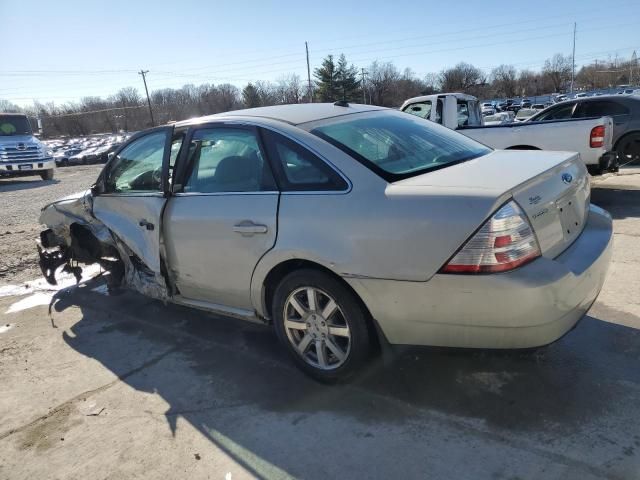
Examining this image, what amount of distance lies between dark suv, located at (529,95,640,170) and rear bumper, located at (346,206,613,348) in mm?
8803

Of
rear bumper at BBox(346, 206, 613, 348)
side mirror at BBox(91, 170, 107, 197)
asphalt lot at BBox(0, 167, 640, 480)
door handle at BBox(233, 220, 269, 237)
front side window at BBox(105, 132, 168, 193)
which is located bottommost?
asphalt lot at BBox(0, 167, 640, 480)

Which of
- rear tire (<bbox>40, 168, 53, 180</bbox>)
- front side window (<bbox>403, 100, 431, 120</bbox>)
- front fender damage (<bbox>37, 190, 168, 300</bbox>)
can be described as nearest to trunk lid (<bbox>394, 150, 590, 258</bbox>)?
front fender damage (<bbox>37, 190, 168, 300</bbox>)

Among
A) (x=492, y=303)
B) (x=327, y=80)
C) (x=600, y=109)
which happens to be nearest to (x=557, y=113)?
(x=600, y=109)

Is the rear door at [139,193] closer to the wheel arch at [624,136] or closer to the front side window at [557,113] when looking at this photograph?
the front side window at [557,113]

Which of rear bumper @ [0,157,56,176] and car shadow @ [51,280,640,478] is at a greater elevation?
rear bumper @ [0,157,56,176]

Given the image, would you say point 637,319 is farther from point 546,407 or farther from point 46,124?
point 46,124

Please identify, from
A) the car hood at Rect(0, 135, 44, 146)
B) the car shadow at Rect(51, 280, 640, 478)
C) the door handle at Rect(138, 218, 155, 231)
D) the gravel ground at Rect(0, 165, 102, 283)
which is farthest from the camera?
the car hood at Rect(0, 135, 44, 146)

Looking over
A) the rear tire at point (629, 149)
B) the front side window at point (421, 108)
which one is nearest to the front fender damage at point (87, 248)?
the front side window at point (421, 108)

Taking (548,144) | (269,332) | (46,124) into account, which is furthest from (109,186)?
(46,124)

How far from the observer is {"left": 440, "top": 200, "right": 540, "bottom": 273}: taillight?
2289mm

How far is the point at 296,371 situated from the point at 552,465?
1606 millimetres

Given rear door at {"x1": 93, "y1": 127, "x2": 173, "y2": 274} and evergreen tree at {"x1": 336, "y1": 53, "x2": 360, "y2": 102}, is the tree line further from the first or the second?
rear door at {"x1": 93, "y1": 127, "x2": 173, "y2": 274}

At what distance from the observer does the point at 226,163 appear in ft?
11.2

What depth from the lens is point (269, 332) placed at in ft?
13.0
